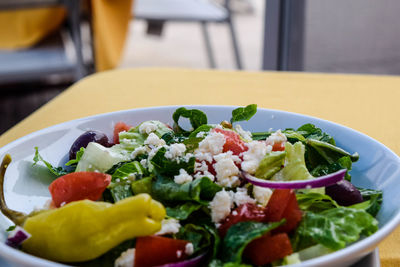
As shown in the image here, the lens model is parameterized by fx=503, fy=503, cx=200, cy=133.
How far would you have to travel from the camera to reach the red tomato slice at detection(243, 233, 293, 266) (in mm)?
642

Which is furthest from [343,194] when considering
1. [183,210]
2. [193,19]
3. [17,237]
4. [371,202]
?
[193,19]

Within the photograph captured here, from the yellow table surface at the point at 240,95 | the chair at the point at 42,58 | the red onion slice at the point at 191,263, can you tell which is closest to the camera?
the red onion slice at the point at 191,263

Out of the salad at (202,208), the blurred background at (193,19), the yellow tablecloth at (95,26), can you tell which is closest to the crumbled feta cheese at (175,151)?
the salad at (202,208)

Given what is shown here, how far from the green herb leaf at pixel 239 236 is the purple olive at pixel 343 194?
15 cm

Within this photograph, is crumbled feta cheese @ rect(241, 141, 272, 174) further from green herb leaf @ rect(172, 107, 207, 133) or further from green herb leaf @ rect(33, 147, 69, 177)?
green herb leaf @ rect(33, 147, 69, 177)

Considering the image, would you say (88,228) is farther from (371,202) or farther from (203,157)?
(371,202)

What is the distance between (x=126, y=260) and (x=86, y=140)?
407 mm

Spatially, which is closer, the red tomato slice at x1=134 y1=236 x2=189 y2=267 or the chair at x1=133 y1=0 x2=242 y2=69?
the red tomato slice at x1=134 y1=236 x2=189 y2=267

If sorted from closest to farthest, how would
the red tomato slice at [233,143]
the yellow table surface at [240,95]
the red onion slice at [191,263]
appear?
the red onion slice at [191,263], the red tomato slice at [233,143], the yellow table surface at [240,95]

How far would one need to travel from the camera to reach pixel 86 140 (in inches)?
38.9

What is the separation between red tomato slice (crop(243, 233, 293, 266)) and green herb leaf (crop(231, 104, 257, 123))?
430mm

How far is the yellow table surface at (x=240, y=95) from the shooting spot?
54.6 inches

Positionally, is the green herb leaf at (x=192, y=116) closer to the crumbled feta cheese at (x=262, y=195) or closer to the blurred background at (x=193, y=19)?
the crumbled feta cheese at (x=262, y=195)

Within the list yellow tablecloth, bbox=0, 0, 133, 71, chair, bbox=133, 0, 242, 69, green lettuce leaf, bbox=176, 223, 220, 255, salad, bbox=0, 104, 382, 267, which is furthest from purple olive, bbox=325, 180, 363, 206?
chair, bbox=133, 0, 242, 69
